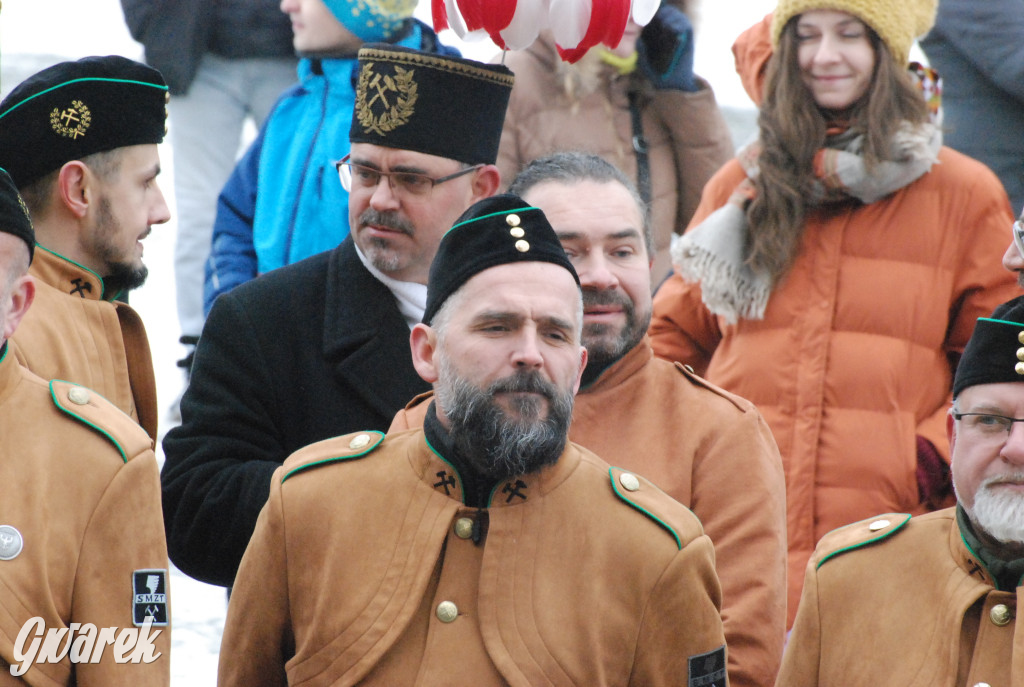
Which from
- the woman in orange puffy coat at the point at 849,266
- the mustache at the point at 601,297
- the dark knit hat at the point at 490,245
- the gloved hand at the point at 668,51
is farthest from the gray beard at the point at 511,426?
the gloved hand at the point at 668,51

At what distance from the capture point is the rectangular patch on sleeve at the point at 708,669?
3053 mm

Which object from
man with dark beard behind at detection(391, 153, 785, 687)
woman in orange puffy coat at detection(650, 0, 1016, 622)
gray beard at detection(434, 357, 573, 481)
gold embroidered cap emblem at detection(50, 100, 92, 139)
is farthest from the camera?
woman in orange puffy coat at detection(650, 0, 1016, 622)

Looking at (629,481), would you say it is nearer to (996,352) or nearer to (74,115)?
(996,352)

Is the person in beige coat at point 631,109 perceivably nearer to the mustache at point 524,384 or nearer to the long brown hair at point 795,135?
the long brown hair at point 795,135

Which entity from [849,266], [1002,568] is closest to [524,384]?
[1002,568]

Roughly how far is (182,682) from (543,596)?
2037 millimetres

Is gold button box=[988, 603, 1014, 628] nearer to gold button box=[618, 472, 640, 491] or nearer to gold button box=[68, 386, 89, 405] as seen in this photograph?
gold button box=[618, 472, 640, 491]

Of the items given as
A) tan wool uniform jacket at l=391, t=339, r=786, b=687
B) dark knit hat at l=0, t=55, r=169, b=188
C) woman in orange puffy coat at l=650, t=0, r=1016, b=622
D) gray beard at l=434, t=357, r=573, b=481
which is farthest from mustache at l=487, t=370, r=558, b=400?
woman in orange puffy coat at l=650, t=0, r=1016, b=622

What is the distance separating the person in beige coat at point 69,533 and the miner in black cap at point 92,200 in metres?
0.63

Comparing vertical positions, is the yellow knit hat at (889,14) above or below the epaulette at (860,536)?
above

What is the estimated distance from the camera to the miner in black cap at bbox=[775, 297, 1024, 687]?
318cm

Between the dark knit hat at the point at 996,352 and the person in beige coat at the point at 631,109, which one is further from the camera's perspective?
the person in beige coat at the point at 631,109

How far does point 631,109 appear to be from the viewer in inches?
210

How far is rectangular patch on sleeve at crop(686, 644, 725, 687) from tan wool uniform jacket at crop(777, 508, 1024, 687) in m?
0.28
